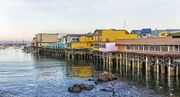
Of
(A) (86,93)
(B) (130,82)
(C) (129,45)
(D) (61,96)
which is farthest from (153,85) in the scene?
(C) (129,45)

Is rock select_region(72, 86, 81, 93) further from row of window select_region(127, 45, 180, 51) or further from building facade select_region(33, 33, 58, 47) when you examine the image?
building facade select_region(33, 33, 58, 47)

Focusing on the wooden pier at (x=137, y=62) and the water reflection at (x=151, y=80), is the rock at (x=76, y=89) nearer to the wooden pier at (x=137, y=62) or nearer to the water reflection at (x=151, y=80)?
the water reflection at (x=151, y=80)

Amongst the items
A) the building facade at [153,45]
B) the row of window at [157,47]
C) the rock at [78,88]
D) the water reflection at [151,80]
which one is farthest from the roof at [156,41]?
the rock at [78,88]

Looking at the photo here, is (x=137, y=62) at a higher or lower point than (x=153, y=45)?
lower

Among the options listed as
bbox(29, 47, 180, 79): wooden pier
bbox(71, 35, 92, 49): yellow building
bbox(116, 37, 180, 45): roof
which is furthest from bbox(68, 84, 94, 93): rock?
bbox(71, 35, 92, 49): yellow building

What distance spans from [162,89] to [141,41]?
71.1 ft

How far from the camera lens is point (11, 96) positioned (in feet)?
135

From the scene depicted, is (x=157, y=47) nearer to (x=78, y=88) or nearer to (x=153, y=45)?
(x=153, y=45)

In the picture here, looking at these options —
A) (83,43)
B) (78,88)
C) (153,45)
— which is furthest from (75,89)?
(83,43)

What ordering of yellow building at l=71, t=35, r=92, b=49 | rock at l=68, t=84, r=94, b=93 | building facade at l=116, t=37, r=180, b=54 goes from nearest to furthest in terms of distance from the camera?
rock at l=68, t=84, r=94, b=93
building facade at l=116, t=37, r=180, b=54
yellow building at l=71, t=35, r=92, b=49

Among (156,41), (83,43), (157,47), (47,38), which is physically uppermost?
(156,41)

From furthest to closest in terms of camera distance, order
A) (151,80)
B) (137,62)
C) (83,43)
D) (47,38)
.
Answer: (47,38)
(83,43)
(137,62)
(151,80)

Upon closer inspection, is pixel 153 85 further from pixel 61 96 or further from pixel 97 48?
pixel 97 48

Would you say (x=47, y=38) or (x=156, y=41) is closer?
(x=156, y=41)
